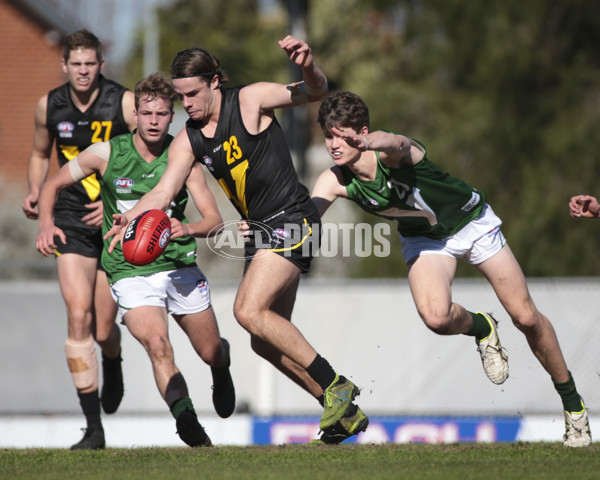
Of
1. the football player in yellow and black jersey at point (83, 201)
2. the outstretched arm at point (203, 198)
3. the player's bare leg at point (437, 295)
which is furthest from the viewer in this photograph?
the football player in yellow and black jersey at point (83, 201)

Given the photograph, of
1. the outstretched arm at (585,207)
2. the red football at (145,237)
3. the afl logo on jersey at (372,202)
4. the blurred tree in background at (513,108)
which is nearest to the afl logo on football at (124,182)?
the red football at (145,237)

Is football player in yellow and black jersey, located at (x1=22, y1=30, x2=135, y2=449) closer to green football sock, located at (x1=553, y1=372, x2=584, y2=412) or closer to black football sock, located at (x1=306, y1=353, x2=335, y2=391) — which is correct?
black football sock, located at (x1=306, y1=353, x2=335, y2=391)

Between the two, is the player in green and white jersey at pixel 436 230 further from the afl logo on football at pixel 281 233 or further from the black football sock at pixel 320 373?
the black football sock at pixel 320 373

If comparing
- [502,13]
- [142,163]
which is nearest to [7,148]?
[502,13]

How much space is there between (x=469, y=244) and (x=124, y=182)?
2.41m

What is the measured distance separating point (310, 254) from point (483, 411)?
474 centimetres

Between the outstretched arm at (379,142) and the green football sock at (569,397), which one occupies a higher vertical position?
the outstretched arm at (379,142)

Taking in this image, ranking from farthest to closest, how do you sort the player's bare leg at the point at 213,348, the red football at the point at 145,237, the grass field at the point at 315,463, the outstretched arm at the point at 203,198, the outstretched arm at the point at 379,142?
1. the player's bare leg at the point at 213,348
2. the outstretched arm at the point at 203,198
3. the red football at the point at 145,237
4. the outstretched arm at the point at 379,142
5. the grass field at the point at 315,463

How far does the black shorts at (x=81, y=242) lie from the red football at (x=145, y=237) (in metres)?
1.34

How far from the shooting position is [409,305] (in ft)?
32.8

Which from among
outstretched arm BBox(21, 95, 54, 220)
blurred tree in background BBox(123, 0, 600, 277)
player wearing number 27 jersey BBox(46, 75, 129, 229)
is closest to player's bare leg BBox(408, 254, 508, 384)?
player wearing number 27 jersey BBox(46, 75, 129, 229)

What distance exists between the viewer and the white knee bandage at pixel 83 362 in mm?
6680

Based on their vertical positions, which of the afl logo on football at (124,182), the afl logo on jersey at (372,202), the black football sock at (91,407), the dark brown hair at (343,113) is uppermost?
the dark brown hair at (343,113)

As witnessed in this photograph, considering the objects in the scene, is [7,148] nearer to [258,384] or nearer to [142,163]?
[258,384]
